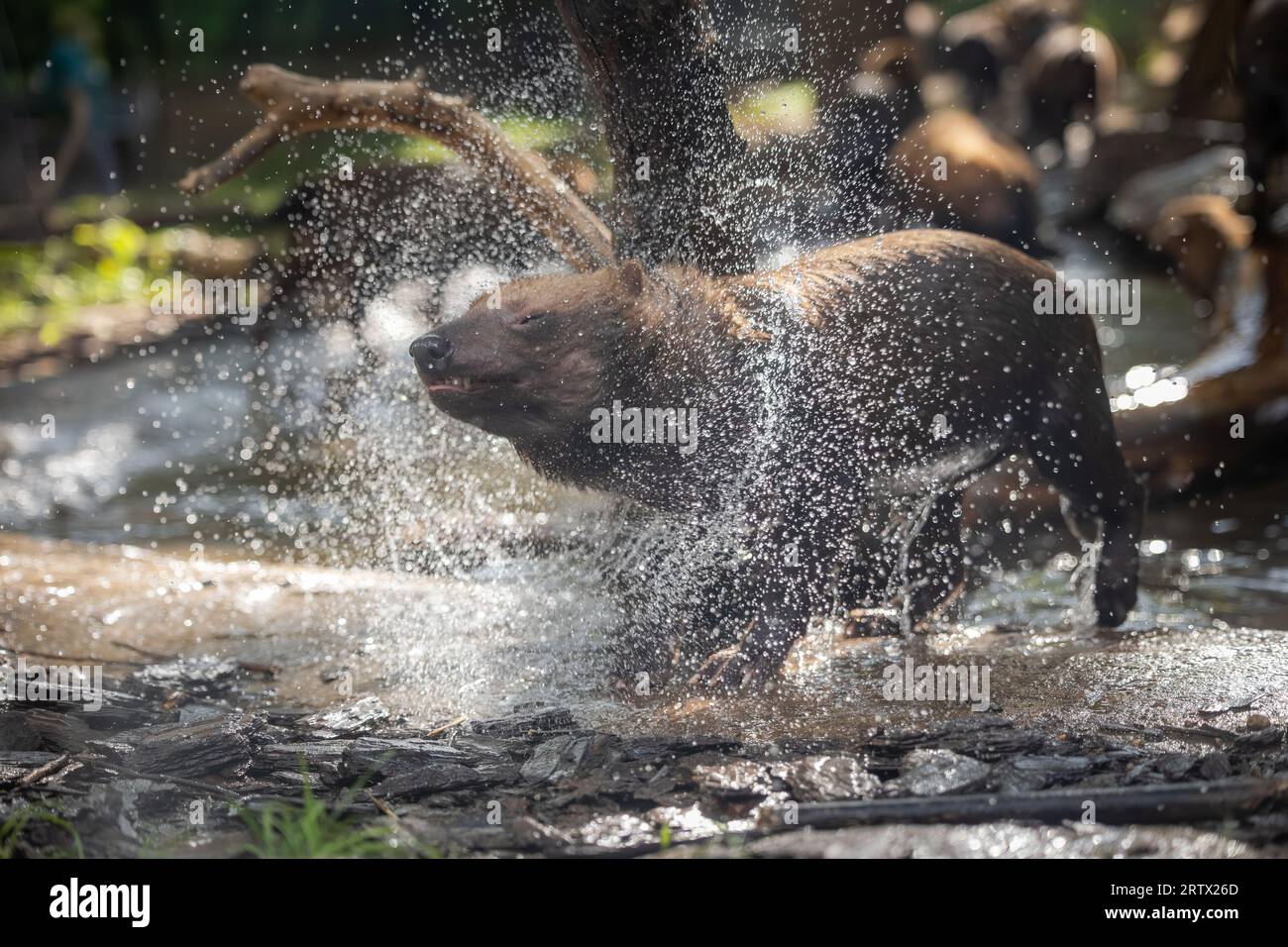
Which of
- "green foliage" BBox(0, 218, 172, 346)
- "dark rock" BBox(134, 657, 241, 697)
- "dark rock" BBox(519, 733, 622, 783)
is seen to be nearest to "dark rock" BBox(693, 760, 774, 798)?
"dark rock" BBox(519, 733, 622, 783)

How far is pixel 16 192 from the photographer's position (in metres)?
17.0

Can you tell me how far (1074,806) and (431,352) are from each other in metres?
2.47

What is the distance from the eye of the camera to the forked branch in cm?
539

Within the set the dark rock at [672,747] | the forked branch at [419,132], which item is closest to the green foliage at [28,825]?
the dark rock at [672,747]

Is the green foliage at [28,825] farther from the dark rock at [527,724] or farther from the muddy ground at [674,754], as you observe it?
the dark rock at [527,724]

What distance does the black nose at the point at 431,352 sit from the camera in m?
4.34

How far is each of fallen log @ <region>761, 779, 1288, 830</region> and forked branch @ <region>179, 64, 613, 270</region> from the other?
2.78 metres

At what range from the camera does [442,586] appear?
6.02 metres

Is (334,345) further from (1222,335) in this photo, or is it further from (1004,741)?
(1004,741)

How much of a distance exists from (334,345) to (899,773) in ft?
26.3

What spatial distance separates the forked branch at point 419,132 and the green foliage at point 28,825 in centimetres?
288

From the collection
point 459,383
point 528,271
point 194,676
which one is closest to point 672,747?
point 459,383

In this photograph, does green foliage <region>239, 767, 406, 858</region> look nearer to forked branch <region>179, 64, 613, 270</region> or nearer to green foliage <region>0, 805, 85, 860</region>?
green foliage <region>0, 805, 85, 860</region>

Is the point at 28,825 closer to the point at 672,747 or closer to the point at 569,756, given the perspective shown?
the point at 569,756
